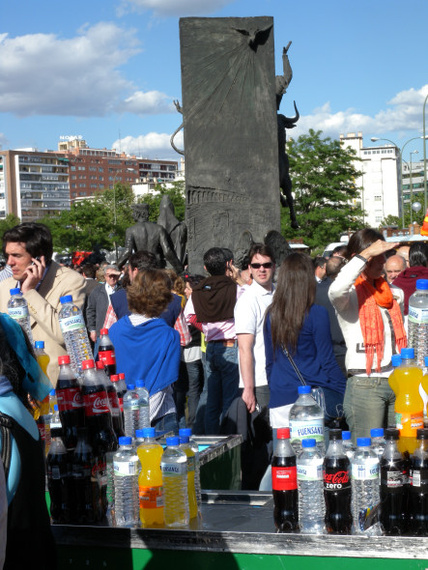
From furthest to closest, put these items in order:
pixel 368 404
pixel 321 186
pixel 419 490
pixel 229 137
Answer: pixel 321 186, pixel 229 137, pixel 368 404, pixel 419 490

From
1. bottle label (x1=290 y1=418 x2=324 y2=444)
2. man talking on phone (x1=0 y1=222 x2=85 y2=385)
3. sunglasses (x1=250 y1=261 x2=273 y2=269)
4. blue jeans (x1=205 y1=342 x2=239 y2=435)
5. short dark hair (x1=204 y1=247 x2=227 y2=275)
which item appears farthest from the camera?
short dark hair (x1=204 y1=247 x2=227 y2=275)

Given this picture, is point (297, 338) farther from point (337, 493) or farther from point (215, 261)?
point (215, 261)

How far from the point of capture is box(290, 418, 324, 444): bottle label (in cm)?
376

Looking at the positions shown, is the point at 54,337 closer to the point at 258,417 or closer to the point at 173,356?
the point at 173,356

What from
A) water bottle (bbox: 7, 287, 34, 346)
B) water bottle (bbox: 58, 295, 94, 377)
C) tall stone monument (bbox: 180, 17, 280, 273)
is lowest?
water bottle (bbox: 58, 295, 94, 377)

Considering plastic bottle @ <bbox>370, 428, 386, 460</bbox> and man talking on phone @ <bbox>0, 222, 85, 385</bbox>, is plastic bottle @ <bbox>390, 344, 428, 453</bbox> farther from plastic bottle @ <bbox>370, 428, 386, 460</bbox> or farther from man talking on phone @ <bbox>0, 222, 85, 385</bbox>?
man talking on phone @ <bbox>0, 222, 85, 385</bbox>

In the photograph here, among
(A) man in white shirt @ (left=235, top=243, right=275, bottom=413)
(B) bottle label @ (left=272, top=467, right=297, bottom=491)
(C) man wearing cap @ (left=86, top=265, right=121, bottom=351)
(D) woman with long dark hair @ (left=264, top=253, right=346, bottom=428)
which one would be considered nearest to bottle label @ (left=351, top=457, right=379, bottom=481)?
(B) bottle label @ (left=272, top=467, right=297, bottom=491)

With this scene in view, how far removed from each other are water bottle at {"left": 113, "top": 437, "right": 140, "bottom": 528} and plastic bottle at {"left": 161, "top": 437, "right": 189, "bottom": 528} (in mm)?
123

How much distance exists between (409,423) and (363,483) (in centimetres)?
34

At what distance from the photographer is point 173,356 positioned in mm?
5715

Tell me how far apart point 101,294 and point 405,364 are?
6497mm

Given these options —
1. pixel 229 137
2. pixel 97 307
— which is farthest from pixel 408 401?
pixel 229 137

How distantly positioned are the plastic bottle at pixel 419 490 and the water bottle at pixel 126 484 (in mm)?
1107

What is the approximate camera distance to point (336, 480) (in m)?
3.27
